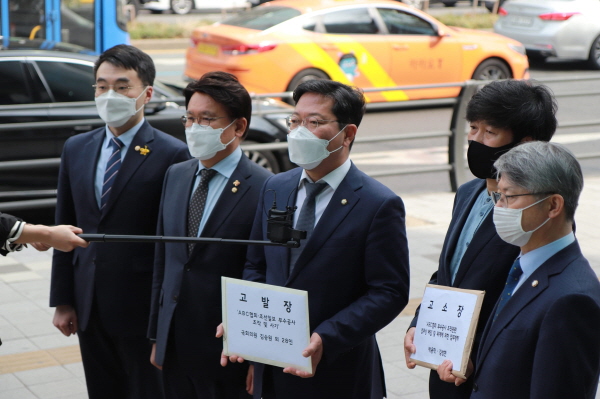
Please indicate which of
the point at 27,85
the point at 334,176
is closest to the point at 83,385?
the point at 334,176

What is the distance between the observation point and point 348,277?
336 centimetres

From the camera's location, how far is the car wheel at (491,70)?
54.7 ft

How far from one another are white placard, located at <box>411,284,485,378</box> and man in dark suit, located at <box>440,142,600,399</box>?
0.24 ft

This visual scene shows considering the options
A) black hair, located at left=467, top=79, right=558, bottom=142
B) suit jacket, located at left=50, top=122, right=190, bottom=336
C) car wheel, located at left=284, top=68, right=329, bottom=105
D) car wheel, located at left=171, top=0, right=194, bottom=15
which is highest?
black hair, located at left=467, top=79, right=558, bottom=142

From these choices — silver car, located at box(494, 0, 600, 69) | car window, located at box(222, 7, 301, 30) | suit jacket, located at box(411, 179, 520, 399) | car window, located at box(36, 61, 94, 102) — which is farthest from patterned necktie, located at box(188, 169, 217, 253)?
silver car, located at box(494, 0, 600, 69)

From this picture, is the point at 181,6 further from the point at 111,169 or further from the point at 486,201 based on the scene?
the point at 486,201

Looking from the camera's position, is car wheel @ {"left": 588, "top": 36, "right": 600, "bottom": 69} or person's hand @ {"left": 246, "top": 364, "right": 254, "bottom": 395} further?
car wheel @ {"left": 588, "top": 36, "right": 600, "bottom": 69}

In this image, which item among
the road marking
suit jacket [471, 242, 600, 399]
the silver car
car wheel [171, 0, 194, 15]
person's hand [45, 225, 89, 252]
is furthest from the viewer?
car wheel [171, 0, 194, 15]

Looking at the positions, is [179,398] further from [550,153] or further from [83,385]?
[550,153]

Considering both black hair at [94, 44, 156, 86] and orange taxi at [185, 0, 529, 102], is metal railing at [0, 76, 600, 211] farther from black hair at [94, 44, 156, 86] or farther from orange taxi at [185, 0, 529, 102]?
orange taxi at [185, 0, 529, 102]

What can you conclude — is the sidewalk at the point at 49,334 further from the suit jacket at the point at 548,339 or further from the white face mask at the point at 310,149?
the suit jacket at the point at 548,339

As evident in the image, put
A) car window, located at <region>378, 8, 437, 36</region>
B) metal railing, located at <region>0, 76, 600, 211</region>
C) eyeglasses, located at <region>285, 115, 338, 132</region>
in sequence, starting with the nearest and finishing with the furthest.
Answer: eyeglasses, located at <region>285, 115, 338, 132</region> < metal railing, located at <region>0, 76, 600, 211</region> < car window, located at <region>378, 8, 437, 36</region>

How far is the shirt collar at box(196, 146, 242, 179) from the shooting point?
390 centimetres

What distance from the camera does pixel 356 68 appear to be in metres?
15.4
